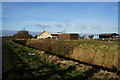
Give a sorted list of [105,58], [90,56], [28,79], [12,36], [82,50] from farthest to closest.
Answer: [12,36]
[82,50]
[90,56]
[105,58]
[28,79]

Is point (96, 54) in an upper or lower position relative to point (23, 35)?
lower

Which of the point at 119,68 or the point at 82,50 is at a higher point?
the point at 82,50

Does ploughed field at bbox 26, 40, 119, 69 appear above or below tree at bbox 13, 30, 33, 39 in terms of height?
below


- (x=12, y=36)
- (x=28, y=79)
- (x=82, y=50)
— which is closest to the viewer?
(x=28, y=79)

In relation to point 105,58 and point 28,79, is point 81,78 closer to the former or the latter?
point 28,79

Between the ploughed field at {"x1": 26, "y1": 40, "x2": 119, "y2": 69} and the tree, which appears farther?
the tree

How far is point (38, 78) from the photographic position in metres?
6.26

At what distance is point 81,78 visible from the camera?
641cm

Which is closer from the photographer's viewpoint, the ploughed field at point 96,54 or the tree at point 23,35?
the ploughed field at point 96,54

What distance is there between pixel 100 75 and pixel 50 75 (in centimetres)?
245

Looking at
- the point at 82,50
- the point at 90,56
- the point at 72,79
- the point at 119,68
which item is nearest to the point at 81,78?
the point at 72,79

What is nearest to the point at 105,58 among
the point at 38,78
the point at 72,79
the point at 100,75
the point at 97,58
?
the point at 97,58

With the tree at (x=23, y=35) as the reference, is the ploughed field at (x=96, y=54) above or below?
below

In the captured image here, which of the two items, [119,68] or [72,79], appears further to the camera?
[119,68]
